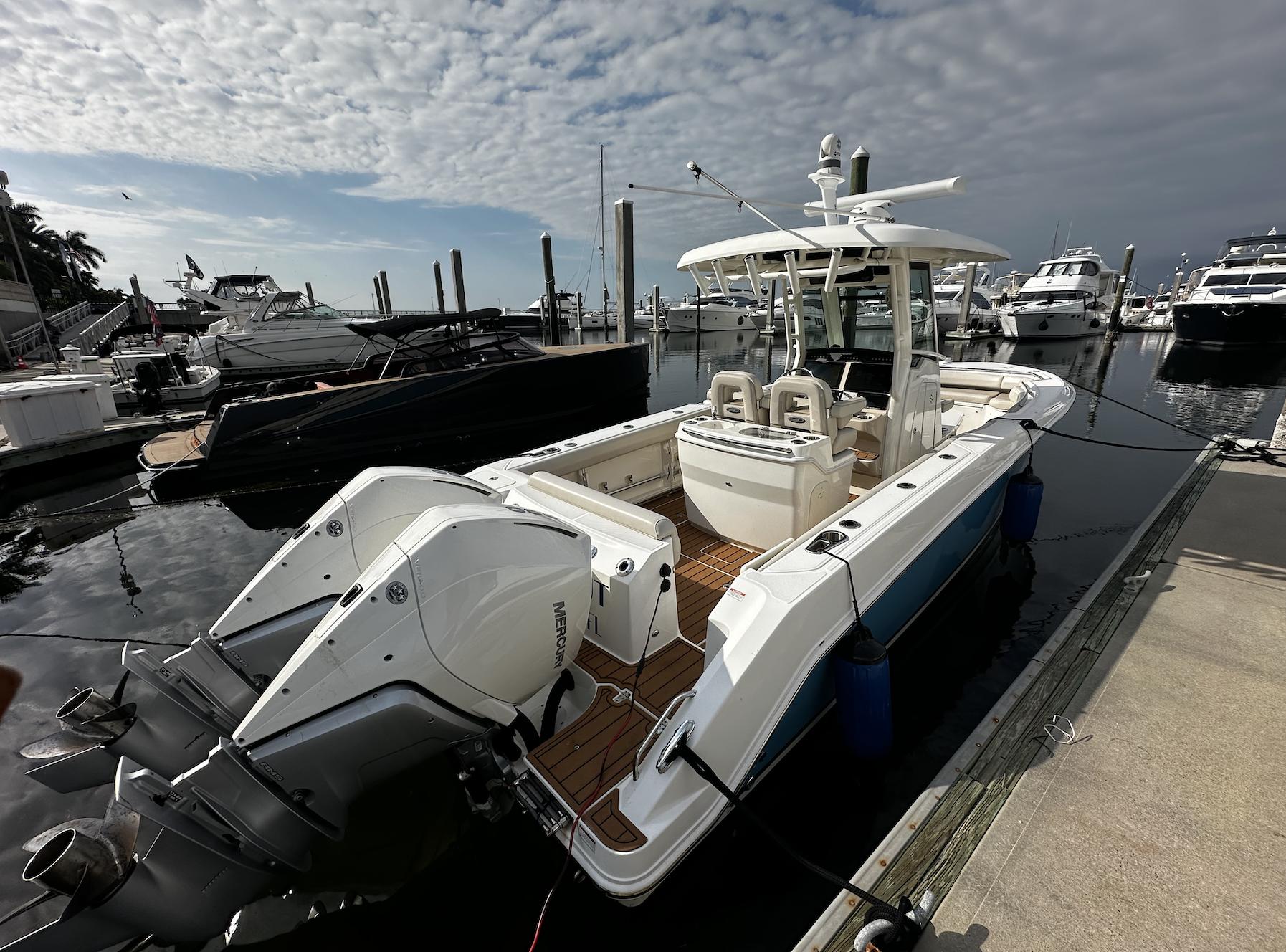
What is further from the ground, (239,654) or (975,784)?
(239,654)

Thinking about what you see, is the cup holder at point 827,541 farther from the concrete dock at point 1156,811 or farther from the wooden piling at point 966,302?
the wooden piling at point 966,302

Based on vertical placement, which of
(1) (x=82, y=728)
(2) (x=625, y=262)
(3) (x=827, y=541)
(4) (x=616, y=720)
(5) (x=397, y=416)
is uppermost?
(2) (x=625, y=262)

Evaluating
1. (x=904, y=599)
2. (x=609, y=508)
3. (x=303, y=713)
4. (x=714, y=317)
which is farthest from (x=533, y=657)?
(x=714, y=317)

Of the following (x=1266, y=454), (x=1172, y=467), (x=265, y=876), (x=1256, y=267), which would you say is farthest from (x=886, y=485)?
(x=1256, y=267)

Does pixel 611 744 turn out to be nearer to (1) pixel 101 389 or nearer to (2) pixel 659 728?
(2) pixel 659 728

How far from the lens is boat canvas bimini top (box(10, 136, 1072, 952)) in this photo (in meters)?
1.92

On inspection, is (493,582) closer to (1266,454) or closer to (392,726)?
(392,726)

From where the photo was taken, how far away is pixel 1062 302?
2880 centimetres

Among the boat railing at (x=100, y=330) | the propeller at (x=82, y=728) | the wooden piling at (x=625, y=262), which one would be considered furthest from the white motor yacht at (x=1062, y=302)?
the boat railing at (x=100, y=330)

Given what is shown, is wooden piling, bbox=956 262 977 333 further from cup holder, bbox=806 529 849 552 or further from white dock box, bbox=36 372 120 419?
white dock box, bbox=36 372 120 419

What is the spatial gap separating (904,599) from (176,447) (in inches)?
457

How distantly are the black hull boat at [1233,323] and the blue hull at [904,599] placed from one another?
87.3 feet

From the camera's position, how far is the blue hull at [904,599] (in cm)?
264

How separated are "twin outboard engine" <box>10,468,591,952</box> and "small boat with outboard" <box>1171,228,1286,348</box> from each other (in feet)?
102
